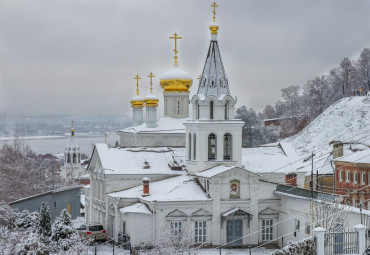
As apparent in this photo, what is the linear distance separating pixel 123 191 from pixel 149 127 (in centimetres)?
964

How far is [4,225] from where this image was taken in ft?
113

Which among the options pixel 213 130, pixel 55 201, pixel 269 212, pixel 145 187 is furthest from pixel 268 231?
pixel 55 201

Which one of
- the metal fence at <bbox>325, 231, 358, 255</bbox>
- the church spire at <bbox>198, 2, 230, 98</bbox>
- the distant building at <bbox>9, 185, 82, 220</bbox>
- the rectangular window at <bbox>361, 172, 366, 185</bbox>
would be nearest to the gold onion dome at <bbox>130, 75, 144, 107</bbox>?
the distant building at <bbox>9, 185, 82, 220</bbox>

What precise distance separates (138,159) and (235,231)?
685 cm

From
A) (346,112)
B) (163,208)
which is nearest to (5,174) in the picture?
(163,208)

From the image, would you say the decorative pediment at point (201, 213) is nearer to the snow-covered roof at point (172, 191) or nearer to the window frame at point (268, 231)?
the snow-covered roof at point (172, 191)

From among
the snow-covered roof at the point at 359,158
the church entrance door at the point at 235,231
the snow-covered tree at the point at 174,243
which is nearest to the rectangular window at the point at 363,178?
the snow-covered roof at the point at 359,158

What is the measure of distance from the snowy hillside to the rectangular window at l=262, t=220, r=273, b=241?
1333 inches

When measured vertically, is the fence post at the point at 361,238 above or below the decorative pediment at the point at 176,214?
above

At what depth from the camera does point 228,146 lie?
122 feet

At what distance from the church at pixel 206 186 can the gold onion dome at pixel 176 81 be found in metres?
7.12

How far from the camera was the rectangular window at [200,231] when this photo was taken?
34.3 m

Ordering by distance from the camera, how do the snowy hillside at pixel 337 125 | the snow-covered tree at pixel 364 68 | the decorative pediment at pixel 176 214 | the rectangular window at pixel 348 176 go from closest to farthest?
the decorative pediment at pixel 176 214, the rectangular window at pixel 348 176, the snowy hillside at pixel 337 125, the snow-covered tree at pixel 364 68

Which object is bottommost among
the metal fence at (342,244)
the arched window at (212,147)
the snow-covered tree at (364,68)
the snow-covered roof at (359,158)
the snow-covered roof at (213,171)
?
the metal fence at (342,244)
